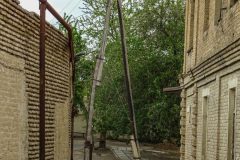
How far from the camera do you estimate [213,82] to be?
40.8 feet

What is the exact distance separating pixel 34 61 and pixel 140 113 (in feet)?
78.4

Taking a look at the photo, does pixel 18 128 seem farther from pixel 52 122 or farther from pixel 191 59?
pixel 191 59

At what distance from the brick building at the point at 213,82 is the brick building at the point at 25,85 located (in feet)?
11.3

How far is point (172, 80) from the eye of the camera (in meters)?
33.3

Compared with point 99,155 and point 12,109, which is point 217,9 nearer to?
point 12,109

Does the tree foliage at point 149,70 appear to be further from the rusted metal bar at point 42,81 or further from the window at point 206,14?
the rusted metal bar at point 42,81

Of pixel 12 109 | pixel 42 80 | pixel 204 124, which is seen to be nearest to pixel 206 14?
pixel 204 124

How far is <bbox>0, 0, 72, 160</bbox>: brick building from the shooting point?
8828mm

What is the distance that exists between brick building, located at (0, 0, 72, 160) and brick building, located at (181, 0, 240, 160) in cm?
345

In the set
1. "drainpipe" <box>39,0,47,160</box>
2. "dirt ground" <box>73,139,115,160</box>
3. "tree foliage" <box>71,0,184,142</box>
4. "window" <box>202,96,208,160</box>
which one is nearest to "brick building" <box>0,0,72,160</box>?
"drainpipe" <box>39,0,47,160</box>

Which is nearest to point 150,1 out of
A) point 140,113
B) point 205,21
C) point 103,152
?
point 140,113

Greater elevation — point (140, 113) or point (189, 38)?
point (189, 38)

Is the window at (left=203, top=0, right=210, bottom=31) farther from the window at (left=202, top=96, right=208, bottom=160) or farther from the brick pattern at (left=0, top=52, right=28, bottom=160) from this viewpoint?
the brick pattern at (left=0, top=52, right=28, bottom=160)

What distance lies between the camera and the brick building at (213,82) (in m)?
10.2
